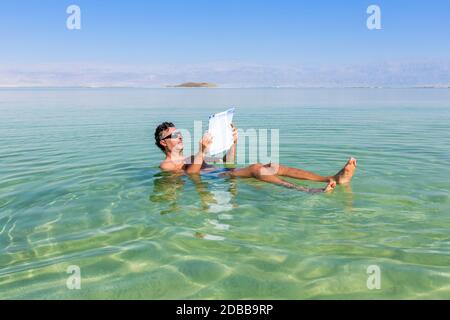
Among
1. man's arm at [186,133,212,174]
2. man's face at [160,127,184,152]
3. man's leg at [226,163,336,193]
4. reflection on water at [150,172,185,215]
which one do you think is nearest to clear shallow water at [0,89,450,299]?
reflection on water at [150,172,185,215]

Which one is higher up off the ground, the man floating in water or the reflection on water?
the man floating in water

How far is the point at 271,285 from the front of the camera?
3.73m

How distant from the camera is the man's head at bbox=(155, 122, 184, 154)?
25.8 ft

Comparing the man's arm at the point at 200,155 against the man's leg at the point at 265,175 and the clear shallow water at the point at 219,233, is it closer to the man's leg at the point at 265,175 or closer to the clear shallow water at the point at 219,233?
the clear shallow water at the point at 219,233

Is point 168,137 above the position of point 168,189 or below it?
above

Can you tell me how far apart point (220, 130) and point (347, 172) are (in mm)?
2303

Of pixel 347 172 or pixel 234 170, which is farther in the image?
pixel 234 170

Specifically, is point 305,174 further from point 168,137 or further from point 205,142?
point 168,137

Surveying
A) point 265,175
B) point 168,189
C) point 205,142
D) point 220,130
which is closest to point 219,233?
point 265,175

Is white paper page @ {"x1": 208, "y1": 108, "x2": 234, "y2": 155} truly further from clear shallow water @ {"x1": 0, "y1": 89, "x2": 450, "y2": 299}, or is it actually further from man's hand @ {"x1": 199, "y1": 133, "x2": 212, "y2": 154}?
clear shallow water @ {"x1": 0, "y1": 89, "x2": 450, "y2": 299}

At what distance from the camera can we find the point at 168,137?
7.87 metres

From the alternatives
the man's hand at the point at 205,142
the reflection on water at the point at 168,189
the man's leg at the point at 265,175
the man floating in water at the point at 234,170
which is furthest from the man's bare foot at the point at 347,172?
the reflection on water at the point at 168,189

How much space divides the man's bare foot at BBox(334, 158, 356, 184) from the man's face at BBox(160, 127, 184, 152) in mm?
3097
